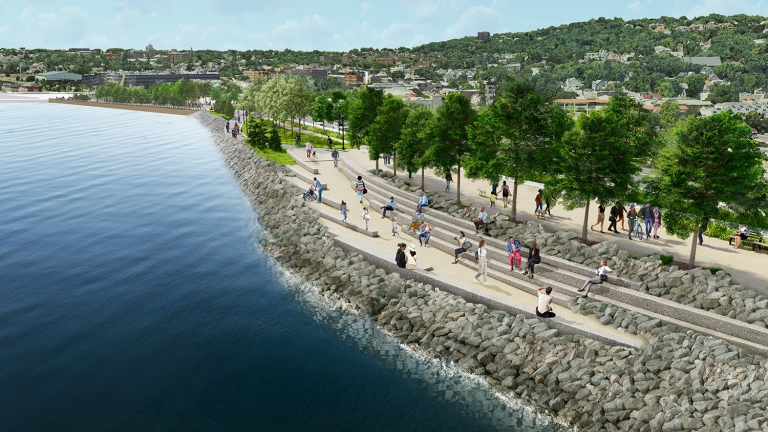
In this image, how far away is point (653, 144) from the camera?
3234 centimetres

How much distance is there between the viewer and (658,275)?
2139cm

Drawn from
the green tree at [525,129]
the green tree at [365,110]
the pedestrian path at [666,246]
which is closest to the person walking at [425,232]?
the pedestrian path at [666,246]

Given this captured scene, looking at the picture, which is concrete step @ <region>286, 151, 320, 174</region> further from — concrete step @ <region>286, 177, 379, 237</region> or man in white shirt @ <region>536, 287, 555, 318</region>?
man in white shirt @ <region>536, 287, 555, 318</region>

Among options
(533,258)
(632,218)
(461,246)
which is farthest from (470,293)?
(632,218)

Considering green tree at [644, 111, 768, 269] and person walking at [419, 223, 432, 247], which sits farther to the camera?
person walking at [419, 223, 432, 247]

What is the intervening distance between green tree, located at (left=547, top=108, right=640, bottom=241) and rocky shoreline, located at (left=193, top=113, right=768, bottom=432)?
661 centimetres

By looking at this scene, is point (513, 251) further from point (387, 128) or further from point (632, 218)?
point (387, 128)

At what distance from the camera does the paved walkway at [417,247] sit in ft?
70.9

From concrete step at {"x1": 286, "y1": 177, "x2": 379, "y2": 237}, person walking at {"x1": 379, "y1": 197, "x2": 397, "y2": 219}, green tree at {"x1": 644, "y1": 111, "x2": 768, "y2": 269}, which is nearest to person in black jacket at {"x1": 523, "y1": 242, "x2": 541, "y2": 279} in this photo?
green tree at {"x1": 644, "y1": 111, "x2": 768, "y2": 269}

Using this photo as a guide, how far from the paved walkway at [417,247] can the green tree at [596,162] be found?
5.28 meters

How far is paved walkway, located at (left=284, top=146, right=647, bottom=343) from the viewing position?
21.6m

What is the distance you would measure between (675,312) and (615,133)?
32.5 ft

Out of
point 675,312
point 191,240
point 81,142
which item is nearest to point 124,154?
point 81,142

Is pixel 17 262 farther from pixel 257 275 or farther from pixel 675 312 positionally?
pixel 675 312
